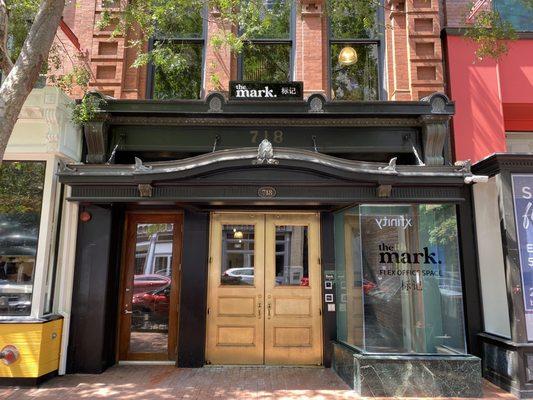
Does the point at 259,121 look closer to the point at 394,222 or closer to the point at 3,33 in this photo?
the point at 394,222

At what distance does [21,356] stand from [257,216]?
4.58 meters

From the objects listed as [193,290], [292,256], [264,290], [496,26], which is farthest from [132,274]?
[496,26]

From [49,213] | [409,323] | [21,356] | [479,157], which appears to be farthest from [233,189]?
[479,157]

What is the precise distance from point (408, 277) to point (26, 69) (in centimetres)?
631

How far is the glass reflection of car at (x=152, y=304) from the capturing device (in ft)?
26.0

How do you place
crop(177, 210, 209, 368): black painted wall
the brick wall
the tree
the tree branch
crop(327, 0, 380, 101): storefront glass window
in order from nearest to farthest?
1. the tree branch
2. the tree
3. crop(177, 210, 209, 368): black painted wall
4. the brick wall
5. crop(327, 0, 380, 101): storefront glass window

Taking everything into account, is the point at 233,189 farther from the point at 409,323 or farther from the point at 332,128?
the point at 409,323

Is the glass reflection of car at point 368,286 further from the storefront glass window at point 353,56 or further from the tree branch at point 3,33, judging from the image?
the tree branch at point 3,33

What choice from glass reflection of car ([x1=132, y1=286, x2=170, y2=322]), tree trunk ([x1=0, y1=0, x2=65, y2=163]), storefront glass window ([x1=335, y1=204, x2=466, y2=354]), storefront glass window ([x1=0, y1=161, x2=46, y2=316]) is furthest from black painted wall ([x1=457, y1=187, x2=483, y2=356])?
storefront glass window ([x1=0, y1=161, x2=46, y2=316])

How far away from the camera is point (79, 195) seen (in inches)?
255

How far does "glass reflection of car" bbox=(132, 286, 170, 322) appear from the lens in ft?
26.0

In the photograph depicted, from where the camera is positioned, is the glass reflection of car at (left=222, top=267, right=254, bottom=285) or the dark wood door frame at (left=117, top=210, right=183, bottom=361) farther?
the glass reflection of car at (left=222, top=267, right=254, bottom=285)

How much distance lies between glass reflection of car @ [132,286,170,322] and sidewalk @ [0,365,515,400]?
3.05 feet

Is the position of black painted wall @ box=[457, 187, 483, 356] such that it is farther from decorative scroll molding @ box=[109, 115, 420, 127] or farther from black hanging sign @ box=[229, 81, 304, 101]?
black hanging sign @ box=[229, 81, 304, 101]
